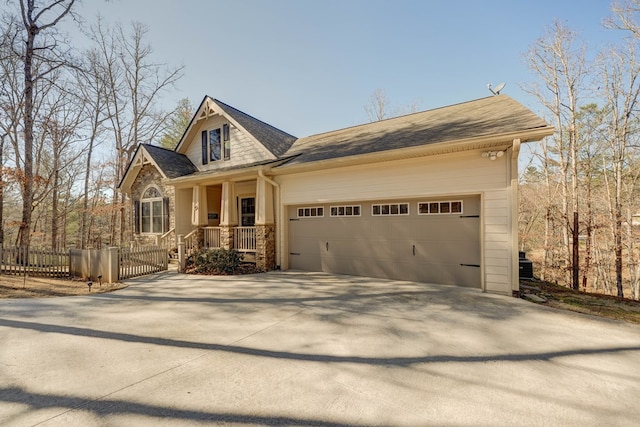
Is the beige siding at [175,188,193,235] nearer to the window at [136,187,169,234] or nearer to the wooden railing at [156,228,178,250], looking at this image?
the wooden railing at [156,228,178,250]

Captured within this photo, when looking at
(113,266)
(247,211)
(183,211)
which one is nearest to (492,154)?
(247,211)

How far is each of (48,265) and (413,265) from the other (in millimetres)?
11223

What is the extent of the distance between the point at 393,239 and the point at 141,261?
810 centimetres

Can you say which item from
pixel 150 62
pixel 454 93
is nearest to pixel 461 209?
pixel 454 93

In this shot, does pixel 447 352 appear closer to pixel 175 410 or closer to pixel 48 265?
pixel 175 410

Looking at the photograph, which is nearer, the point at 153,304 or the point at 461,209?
the point at 153,304

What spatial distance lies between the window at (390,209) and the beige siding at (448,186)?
0.31m

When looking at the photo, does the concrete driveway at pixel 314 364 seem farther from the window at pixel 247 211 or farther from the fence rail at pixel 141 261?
the window at pixel 247 211

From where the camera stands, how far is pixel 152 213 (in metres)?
12.9

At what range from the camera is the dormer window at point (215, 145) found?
1246cm

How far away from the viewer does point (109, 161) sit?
833 inches

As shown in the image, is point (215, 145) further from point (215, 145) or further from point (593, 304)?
point (593, 304)

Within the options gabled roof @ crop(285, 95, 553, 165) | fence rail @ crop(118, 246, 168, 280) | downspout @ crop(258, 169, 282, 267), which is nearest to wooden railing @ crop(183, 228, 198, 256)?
fence rail @ crop(118, 246, 168, 280)

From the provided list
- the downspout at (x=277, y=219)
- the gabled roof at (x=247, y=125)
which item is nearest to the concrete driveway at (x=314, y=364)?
the downspout at (x=277, y=219)
